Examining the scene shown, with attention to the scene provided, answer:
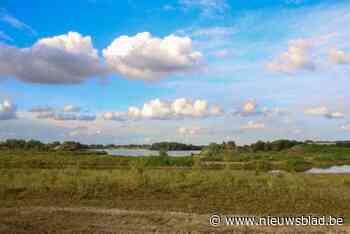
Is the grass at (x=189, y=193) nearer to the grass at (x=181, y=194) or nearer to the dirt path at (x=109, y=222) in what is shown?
the grass at (x=181, y=194)

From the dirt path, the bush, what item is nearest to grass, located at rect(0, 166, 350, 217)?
the dirt path

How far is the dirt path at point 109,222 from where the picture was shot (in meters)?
9.41

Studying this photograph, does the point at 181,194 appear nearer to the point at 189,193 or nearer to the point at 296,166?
the point at 189,193

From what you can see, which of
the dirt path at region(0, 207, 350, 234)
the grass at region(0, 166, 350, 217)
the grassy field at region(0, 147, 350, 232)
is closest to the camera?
the dirt path at region(0, 207, 350, 234)

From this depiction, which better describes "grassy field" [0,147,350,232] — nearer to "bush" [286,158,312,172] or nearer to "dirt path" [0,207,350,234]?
"dirt path" [0,207,350,234]

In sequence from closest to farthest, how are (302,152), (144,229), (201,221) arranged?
(144,229) → (201,221) → (302,152)

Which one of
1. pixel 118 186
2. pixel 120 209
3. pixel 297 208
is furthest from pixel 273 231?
pixel 118 186

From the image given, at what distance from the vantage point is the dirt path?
30.9 feet

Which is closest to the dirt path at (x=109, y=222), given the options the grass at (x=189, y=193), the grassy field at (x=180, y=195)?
the grassy field at (x=180, y=195)

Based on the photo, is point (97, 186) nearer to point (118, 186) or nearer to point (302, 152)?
point (118, 186)

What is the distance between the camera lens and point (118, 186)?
59.3 ft

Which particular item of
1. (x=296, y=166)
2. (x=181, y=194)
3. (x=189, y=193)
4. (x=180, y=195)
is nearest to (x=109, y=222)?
(x=180, y=195)

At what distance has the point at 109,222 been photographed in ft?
33.8

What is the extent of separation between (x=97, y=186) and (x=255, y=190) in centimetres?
722
